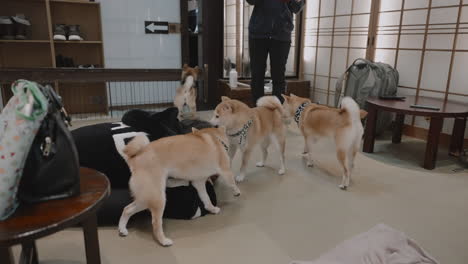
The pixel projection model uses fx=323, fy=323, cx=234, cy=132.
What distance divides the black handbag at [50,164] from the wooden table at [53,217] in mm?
31

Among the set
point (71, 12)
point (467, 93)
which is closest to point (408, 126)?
point (467, 93)

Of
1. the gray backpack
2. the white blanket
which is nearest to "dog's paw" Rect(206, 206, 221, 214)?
the white blanket

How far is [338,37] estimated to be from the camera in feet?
14.5

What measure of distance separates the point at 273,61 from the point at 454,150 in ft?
6.19

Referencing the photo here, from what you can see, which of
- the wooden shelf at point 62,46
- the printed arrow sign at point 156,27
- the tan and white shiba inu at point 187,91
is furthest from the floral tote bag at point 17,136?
the printed arrow sign at point 156,27

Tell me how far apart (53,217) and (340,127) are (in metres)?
1.90

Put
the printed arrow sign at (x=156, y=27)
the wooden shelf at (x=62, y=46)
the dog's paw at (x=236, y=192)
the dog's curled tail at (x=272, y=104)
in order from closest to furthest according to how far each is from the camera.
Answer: the dog's paw at (x=236, y=192) → the dog's curled tail at (x=272, y=104) → the wooden shelf at (x=62, y=46) → the printed arrow sign at (x=156, y=27)

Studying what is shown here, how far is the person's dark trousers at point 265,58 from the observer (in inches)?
128

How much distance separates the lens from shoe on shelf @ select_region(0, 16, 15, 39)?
3930mm

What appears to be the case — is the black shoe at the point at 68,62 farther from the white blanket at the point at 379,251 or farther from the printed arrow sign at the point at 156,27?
the white blanket at the point at 379,251

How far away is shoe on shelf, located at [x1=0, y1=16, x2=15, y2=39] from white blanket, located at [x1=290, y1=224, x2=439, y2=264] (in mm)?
4344

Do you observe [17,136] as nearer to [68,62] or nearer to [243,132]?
[243,132]

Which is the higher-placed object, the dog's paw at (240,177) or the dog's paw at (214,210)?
the dog's paw at (240,177)

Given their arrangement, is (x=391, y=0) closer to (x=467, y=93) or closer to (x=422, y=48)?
(x=422, y=48)
